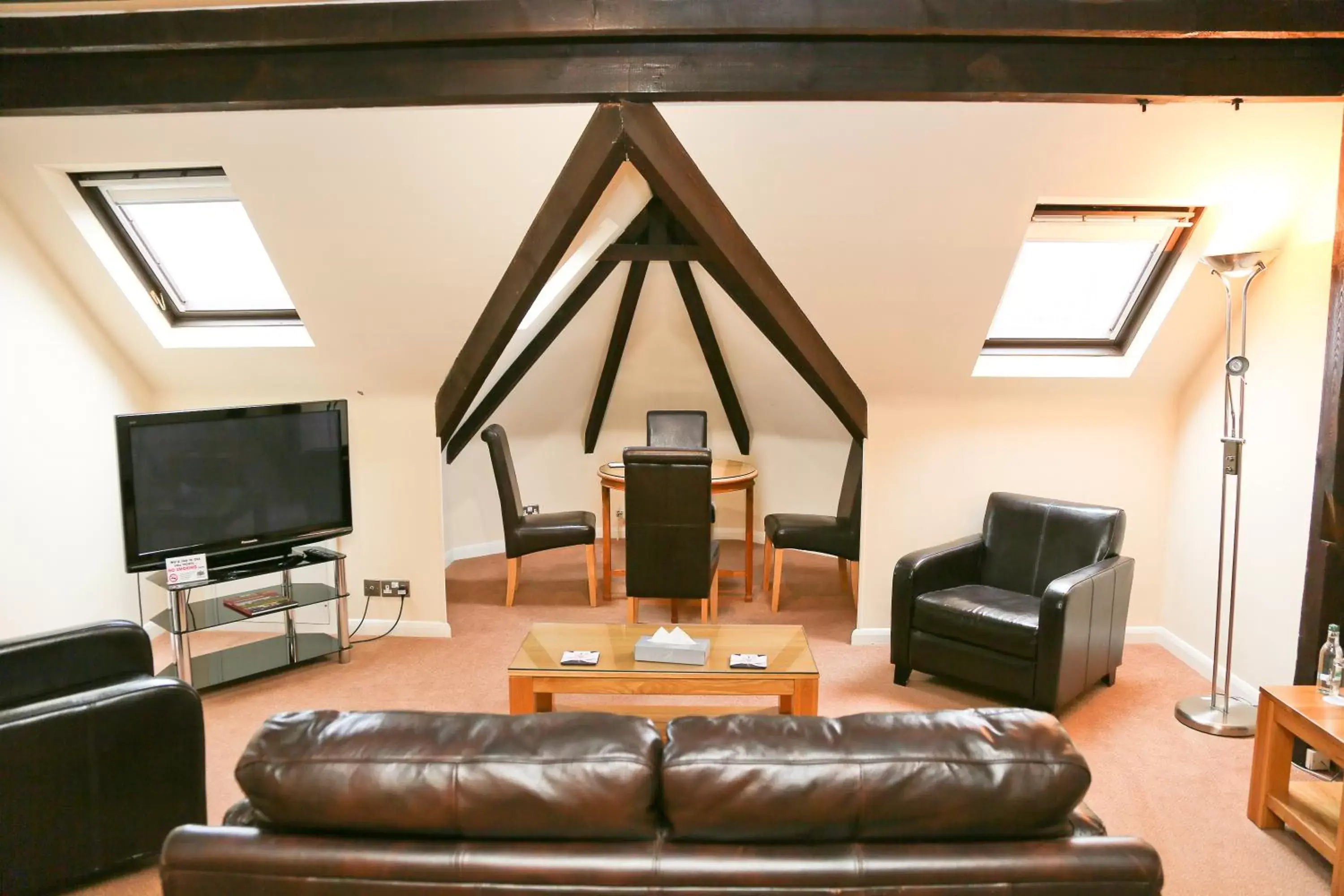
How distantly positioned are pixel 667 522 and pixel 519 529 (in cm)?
109

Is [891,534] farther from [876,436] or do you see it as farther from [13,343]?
[13,343]

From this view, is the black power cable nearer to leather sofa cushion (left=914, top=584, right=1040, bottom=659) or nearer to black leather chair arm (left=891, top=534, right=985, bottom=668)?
black leather chair arm (left=891, top=534, right=985, bottom=668)

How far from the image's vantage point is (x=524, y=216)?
362 centimetres

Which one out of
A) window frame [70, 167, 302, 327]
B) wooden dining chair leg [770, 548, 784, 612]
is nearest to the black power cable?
window frame [70, 167, 302, 327]

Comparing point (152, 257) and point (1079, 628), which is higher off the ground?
point (152, 257)

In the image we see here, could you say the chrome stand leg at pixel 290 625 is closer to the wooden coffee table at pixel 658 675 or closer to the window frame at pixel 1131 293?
the wooden coffee table at pixel 658 675

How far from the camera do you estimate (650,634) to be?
11.2 ft

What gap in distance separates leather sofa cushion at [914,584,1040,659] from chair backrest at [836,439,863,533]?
81 cm

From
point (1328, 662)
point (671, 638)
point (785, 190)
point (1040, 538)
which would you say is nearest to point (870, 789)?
point (671, 638)

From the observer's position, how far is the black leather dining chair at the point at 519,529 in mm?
5098

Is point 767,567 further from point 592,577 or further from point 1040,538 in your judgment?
point 1040,538

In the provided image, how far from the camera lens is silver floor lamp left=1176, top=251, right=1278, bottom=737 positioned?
3354 millimetres

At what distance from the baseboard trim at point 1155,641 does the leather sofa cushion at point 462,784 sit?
3.15 meters

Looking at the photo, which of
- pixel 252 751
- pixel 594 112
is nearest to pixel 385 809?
pixel 252 751
